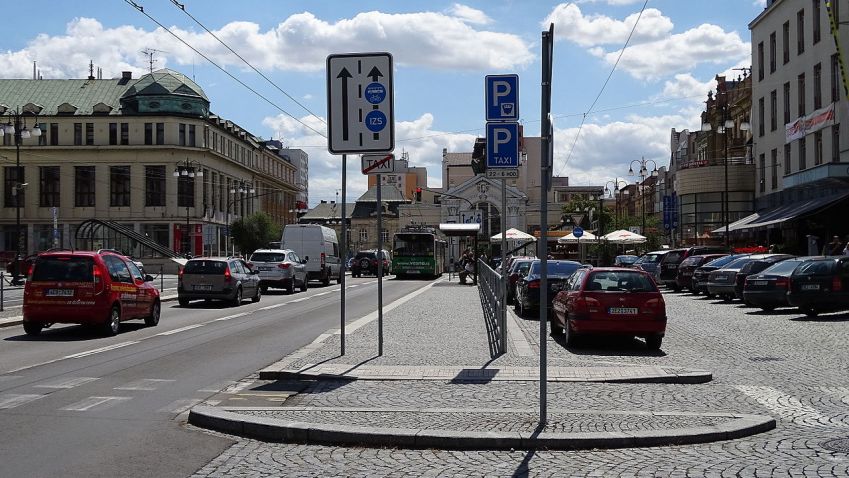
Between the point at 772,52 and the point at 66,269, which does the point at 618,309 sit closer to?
the point at 66,269

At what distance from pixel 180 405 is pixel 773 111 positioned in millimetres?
49354

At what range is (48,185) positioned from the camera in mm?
85500

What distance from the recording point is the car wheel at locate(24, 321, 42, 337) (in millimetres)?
18188

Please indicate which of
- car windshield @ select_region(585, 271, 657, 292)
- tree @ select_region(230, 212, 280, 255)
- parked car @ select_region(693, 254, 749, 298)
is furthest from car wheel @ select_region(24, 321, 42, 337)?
tree @ select_region(230, 212, 280, 255)

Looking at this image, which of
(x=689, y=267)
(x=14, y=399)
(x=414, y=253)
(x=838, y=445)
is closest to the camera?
(x=838, y=445)

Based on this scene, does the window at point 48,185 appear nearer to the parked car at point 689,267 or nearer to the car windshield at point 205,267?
the car windshield at point 205,267

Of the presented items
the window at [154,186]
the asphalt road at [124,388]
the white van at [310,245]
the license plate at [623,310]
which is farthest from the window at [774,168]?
the window at [154,186]

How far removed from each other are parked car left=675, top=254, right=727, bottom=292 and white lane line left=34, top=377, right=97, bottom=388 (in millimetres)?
26499

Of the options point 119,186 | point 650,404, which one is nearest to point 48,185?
point 119,186

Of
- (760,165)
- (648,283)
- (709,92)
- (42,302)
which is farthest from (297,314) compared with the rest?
(709,92)

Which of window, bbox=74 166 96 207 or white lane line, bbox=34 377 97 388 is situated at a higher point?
window, bbox=74 166 96 207

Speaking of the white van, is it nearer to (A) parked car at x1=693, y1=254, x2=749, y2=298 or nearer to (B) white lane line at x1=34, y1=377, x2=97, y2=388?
(A) parked car at x1=693, y1=254, x2=749, y2=298

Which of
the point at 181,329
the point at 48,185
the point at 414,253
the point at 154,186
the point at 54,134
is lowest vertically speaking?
the point at 181,329

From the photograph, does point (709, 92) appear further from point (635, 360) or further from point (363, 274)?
point (635, 360)
